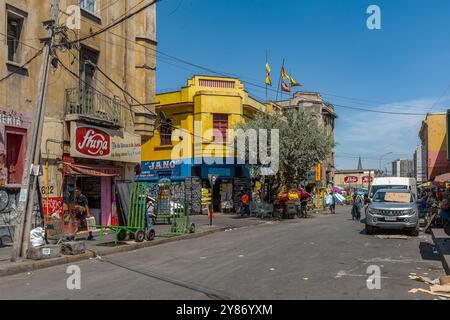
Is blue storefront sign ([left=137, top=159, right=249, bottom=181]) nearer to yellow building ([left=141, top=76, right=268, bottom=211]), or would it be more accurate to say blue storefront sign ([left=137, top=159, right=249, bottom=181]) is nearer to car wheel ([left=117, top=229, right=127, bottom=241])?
yellow building ([left=141, top=76, right=268, bottom=211])

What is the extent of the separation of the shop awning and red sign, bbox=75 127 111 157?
1.68ft

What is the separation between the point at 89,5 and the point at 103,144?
569 centimetres

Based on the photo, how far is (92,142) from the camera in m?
19.0

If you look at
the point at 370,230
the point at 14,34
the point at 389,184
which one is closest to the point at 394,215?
the point at 370,230

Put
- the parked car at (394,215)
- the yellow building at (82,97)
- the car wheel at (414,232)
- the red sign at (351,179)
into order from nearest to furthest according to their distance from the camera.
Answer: the yellow building at (82,97) → the parked car at (394,215) → the car wheel at (414,232) → the red sign at (351,179)

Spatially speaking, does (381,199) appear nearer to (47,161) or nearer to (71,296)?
(47,161)

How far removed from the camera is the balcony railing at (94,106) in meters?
18.3

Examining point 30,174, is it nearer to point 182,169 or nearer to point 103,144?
point 103,144

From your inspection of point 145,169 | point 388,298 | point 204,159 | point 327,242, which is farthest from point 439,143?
point 388,298

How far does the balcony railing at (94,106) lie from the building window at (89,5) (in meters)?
3.32

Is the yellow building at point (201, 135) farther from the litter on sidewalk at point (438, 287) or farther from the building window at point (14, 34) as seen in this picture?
the litter on sidewalk at point (438, 287)

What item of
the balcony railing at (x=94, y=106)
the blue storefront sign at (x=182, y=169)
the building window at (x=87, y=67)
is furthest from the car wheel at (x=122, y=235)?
the blue storefront sign at (x=182, y=169)

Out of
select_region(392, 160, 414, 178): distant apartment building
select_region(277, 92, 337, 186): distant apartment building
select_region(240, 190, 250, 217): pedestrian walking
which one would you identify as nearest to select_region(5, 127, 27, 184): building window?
select_region(240, 190, 250, 217): pedestrian walking

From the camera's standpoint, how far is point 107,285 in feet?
29.3
